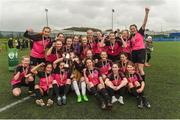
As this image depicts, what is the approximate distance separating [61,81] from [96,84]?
934 mm

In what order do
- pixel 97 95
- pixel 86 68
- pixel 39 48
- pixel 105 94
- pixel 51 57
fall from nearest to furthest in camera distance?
1. pixel 105 94
2. pixel 97 95
3. pixel 86 68
4. pixel 51 57
5. pixel 39 48

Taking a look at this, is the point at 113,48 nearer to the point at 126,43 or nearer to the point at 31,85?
the point at 126,43

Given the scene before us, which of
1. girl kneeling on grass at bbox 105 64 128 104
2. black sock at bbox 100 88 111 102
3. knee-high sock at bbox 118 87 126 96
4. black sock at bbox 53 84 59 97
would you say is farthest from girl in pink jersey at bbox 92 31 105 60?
black sock at bbox 53 84 59 97

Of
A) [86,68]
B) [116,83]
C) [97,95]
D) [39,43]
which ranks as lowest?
[97,95]

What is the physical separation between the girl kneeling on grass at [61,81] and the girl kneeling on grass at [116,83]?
3.50ft

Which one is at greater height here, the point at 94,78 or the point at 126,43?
the point at 126,43

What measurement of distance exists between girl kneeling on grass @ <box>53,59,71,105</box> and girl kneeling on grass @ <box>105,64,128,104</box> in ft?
3.50

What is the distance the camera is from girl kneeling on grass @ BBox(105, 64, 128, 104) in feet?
23.5

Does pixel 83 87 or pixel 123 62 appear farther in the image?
pixel 123 62

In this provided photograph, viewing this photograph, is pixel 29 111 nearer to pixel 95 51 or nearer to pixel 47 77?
pixel 47 77

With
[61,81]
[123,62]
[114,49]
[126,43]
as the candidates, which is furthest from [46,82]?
[126,43]

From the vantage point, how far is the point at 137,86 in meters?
7.21

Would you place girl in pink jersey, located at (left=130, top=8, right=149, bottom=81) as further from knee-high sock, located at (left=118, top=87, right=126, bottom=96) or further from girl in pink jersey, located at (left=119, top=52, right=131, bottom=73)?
knee-high sock, located at (left=118, top=87, right=126, bottom=96)

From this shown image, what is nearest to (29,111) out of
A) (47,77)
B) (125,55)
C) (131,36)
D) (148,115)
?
(47,77)
